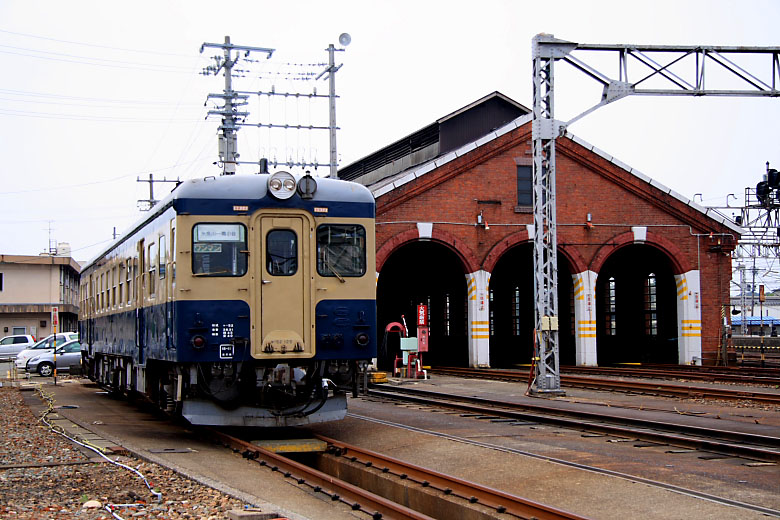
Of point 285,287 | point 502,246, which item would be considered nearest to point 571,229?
point 502,246

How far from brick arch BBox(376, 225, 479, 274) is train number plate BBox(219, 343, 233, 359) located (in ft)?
57.8

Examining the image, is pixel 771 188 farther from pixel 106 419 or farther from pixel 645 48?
pixel 106 419

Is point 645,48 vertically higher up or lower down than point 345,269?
higher up

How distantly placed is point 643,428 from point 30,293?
50.7 m

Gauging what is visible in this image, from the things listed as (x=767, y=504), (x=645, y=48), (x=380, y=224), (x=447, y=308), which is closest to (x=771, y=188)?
(x=447, y=308)

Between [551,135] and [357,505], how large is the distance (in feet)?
38.7

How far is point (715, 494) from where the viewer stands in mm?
7680

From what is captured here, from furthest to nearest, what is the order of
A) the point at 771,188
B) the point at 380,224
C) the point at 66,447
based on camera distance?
the point at 771,188, the point at 380,224, the point at 66,447

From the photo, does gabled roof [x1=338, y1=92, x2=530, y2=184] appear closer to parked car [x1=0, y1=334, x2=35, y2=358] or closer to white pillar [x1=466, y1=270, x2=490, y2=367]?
white pillar [x1=466, y1=270, x2=490, y2=367]

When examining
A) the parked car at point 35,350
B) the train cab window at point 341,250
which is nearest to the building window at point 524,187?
the parked car at point 35,350

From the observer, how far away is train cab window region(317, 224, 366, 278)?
11.2 m

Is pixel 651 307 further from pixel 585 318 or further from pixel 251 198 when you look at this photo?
pixel 251 198

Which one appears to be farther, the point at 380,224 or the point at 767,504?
the point at 380,224

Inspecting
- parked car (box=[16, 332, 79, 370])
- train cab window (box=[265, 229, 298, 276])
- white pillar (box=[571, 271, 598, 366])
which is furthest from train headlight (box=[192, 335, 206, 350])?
parked car (box=[16, 332, 79, 370])
